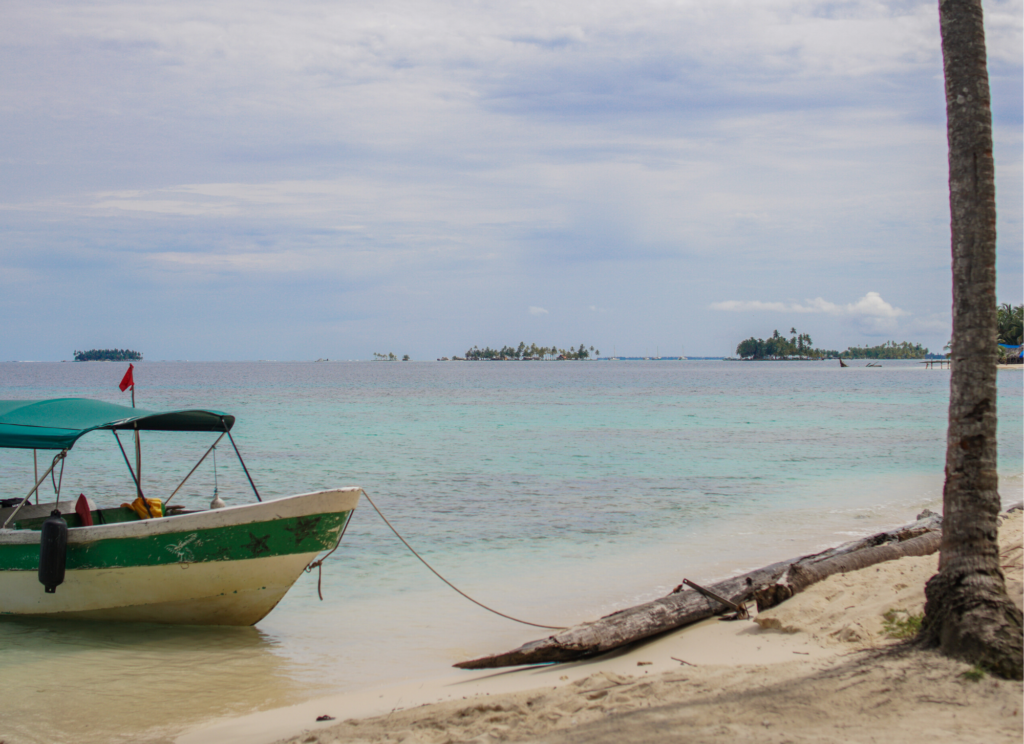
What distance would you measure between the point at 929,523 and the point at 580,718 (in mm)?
7481

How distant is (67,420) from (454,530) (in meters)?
7.00

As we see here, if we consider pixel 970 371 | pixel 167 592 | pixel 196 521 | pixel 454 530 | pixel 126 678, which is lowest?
pixel 454 530

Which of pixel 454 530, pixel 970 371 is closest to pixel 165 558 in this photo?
pixel 454 530

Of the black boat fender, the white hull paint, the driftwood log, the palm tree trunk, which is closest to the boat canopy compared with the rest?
the black boat fender

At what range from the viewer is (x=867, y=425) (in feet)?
120

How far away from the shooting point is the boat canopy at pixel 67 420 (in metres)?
8.43

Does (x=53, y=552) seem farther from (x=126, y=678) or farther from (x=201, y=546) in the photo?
(x=126, y=678)

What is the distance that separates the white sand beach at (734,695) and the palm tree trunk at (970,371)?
0.43 m

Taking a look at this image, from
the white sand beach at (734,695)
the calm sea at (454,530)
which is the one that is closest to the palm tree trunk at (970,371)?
the white sand beach at (734,695)

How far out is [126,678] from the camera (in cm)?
704

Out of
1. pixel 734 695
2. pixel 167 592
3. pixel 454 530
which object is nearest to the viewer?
pixel 734 695

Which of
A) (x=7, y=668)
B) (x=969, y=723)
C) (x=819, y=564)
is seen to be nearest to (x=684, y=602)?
(x=819, y=564)

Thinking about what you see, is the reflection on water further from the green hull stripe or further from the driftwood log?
the driftwood log

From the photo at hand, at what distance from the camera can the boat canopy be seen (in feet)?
27.7
